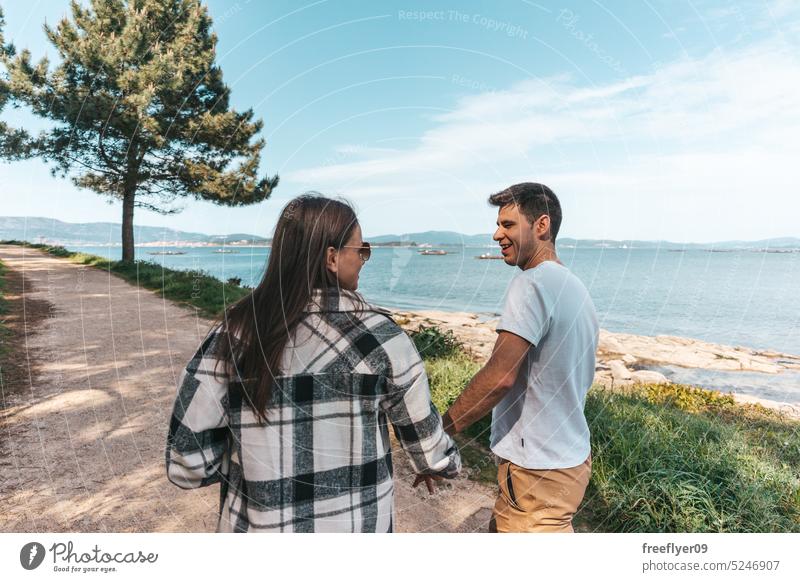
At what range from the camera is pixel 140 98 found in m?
4.62

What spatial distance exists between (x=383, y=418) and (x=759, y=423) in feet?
14.7

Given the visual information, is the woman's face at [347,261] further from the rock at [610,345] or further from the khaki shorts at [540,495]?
the rock at [610,345]

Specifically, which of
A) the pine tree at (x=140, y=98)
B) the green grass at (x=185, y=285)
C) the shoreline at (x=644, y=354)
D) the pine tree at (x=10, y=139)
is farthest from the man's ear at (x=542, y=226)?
the green grass at (x=185, y=285)

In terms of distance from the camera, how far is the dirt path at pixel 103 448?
257cm

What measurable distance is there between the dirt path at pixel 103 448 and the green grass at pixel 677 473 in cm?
63

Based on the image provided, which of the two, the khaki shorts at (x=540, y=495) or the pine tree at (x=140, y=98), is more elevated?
the pine tree at (x=140, y=98)

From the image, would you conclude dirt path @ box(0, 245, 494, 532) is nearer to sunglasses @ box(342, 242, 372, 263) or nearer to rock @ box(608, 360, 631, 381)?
sunglasses @ box(342, 242, 372, 263)

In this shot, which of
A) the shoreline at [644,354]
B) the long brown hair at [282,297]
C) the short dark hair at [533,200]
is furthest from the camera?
the shoreline at [644,354]

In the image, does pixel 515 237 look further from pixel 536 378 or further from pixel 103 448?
pixel 103 448

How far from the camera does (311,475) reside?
1162 millimetres

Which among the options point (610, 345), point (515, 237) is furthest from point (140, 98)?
point (610, 345)
